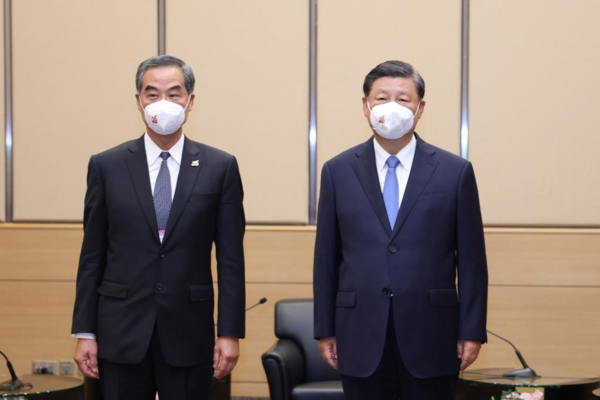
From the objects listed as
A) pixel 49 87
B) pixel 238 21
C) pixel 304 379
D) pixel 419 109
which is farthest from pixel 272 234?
pixel 419 109

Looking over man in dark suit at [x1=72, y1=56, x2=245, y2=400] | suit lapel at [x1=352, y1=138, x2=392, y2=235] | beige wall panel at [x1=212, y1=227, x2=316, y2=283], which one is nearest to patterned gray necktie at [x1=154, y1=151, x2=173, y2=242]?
man in dark suit at [x1=72, y1=56, x2=245, y2=400]

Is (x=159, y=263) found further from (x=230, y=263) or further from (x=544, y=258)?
(x=544, y=258)

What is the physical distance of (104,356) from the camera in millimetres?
2570

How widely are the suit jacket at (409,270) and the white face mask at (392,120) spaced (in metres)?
0.10

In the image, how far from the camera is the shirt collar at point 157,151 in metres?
2.71

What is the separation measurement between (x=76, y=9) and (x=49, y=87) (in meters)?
0.58

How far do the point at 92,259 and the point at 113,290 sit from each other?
0.13 meters

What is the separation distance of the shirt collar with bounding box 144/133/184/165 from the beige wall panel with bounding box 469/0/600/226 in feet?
10.4

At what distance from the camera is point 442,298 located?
8.50ft

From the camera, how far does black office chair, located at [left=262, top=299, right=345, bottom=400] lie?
14.1 ft

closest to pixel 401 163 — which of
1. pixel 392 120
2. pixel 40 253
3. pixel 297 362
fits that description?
pixel 392 120

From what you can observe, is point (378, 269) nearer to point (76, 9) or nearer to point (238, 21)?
point (238, 21)

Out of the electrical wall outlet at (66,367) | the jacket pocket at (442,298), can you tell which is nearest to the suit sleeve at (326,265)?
the jacket pocket at (442,298)

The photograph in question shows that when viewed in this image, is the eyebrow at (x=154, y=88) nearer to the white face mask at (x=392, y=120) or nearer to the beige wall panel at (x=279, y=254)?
the white face mask at (x=392, y=120)
